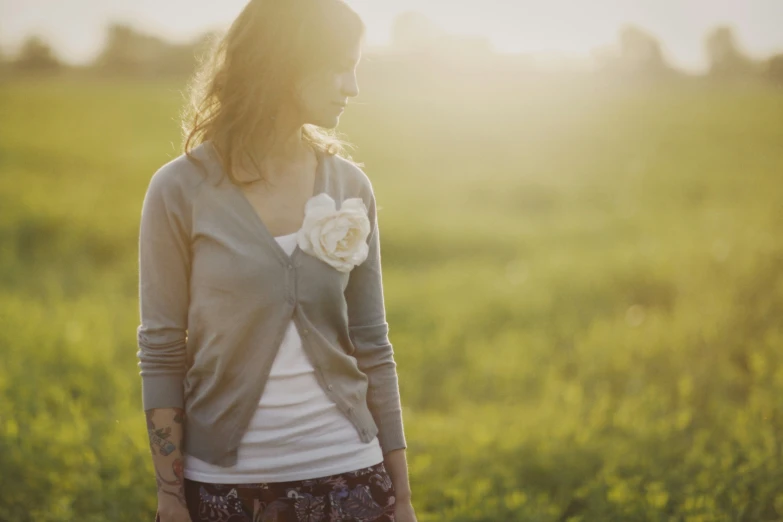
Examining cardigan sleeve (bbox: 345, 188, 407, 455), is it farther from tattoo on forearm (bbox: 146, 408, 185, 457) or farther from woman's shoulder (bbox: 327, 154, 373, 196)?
tattoo on forearm (bbox: 146, 408, 185, 457)

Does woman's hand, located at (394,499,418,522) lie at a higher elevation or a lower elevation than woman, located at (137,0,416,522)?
lower

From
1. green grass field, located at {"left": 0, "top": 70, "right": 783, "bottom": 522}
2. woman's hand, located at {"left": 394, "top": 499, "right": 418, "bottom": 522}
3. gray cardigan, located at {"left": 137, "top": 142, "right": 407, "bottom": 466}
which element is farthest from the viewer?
green grass field, located at {"left": 0, "top": 70, "right": 783, "bottom": 522}

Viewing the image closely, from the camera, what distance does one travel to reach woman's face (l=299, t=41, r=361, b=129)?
1.88 metres

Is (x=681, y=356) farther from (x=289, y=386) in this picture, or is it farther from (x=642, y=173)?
(x=642, y=173)

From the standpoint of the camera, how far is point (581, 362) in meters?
6.99

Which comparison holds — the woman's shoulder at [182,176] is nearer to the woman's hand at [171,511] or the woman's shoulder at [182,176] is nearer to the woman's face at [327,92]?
the woman's face at [327,92]

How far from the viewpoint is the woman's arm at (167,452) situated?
5.95ft

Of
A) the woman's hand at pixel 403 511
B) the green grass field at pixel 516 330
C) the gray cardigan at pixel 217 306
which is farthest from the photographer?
the green grass field at pixel 516 330

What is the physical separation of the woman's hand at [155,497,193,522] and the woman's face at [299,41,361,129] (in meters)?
0.91

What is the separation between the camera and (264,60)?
1.84 metres

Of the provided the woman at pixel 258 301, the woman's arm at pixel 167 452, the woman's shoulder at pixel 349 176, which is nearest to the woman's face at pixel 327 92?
the woman at pixel 258 301

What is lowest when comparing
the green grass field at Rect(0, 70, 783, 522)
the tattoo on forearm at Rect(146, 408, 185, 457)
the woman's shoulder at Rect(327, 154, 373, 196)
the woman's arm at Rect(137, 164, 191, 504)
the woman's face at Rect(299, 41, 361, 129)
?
the green grass field at Rect(0, 70, 783, 522)

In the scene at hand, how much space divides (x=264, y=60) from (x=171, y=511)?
1.02 m

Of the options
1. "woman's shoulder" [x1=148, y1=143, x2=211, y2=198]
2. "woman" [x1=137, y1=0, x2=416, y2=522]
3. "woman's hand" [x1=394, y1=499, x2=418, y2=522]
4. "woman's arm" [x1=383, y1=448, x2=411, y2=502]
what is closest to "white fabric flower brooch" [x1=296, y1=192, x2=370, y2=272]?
"woman" [x1=137, y1=0, x2=416, y2=522]
